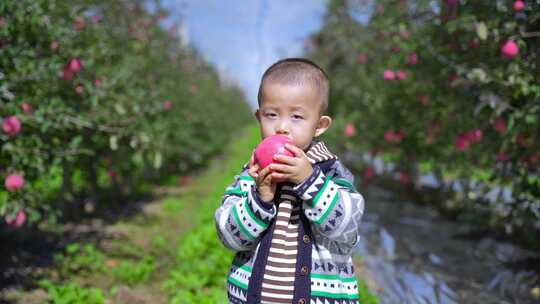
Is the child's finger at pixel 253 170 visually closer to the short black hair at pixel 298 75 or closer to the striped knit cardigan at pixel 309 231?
the striped knit cardigan at pixel 309 231

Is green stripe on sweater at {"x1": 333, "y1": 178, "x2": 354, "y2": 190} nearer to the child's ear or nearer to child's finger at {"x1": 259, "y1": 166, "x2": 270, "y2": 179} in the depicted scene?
the child's ear

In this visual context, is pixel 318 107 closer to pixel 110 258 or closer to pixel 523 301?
pixel 523 301

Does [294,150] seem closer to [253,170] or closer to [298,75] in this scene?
[253,170]

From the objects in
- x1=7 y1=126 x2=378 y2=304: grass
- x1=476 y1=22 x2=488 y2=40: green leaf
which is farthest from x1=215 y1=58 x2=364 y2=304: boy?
x1=476 y1=22 x2=488 y2=40: green leaf

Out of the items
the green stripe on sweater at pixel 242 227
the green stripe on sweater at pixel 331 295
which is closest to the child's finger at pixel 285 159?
the green stripe on sweater at pixel 242 227

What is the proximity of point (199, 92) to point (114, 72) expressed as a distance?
684 centimetres

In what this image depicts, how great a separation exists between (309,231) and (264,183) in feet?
0.80

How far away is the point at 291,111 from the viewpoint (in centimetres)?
147

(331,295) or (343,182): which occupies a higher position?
(343,182)

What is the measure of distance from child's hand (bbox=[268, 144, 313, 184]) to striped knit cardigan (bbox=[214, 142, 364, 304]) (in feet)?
0.09

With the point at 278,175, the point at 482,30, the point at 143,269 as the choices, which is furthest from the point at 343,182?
the point at 143,269

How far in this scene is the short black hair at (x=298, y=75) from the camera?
4.82ft

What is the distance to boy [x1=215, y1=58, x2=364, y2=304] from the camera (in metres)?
1.42

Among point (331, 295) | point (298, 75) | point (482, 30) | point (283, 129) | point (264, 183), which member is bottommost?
point (331, 295)
